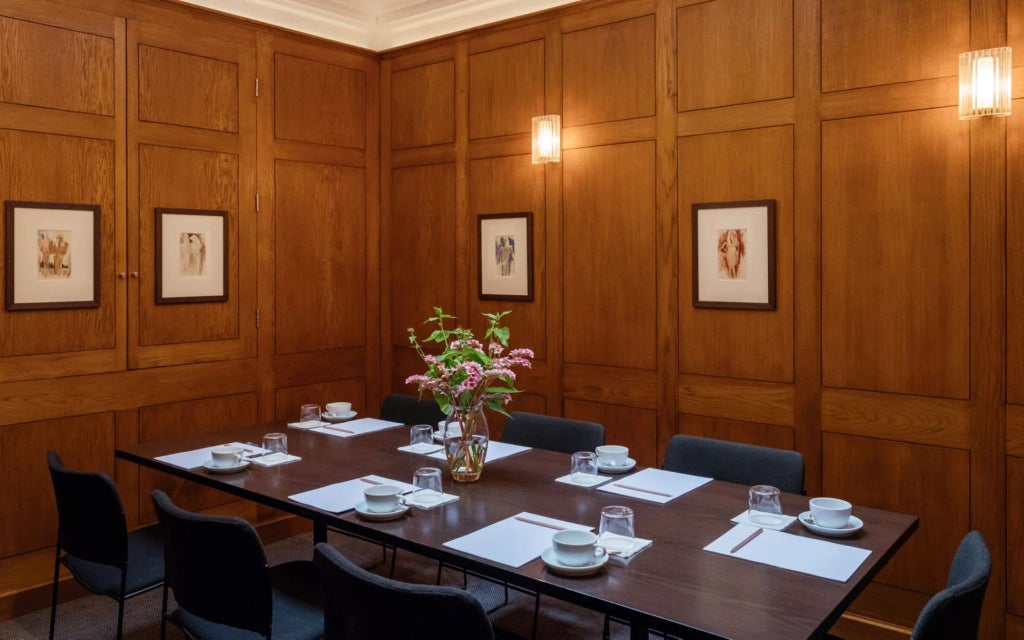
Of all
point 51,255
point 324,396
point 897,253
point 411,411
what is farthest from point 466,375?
point 324,396

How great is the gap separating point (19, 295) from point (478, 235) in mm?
2366

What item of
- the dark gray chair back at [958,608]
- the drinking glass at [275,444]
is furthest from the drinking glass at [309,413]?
the dark gray chair back at [958,608]

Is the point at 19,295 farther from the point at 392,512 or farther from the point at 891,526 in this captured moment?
the point at 891,526

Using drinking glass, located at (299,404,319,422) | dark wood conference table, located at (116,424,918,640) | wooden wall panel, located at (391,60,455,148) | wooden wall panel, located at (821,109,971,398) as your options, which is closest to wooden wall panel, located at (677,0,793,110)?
wooden wall panel, located at (821,109,971,398)

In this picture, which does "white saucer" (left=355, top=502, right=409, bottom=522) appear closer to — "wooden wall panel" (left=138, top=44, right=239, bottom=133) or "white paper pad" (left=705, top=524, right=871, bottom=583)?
"white paper pad" (left=705, top=524, right=871, bottom=583)

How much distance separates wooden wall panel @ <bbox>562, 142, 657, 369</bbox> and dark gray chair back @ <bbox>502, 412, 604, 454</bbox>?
32.7 inches

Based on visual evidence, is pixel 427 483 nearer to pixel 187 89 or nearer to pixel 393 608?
pixel 393 608

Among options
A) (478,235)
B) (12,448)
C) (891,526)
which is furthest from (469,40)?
(891,526)

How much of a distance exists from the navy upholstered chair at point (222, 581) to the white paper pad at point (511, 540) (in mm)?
529

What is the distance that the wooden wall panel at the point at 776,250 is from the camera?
357cm

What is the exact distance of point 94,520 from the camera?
2.60 metres

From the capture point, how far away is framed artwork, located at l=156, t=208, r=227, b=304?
4109mm

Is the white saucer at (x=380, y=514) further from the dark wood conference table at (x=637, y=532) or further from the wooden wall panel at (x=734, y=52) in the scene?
the wooden wall panel at (x=734, y=52)

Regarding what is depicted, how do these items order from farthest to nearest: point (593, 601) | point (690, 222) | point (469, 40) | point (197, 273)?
point (469, 40) → point (197, 273) → point (690, 222) → point (593, 601)
